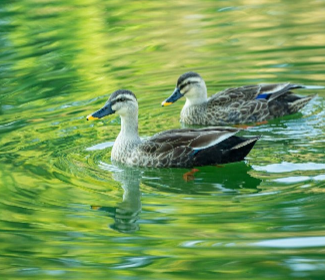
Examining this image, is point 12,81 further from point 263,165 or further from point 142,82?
point 263,165

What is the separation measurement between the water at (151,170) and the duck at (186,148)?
0.14 meters

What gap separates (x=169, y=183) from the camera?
→ 33.8ft

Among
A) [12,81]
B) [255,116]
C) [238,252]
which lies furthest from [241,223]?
[12,81]

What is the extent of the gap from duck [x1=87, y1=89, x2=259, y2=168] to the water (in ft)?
0.47

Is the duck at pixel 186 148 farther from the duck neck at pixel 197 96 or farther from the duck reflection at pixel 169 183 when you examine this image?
the duck neck at pixel 197 96

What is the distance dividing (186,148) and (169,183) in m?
0.68

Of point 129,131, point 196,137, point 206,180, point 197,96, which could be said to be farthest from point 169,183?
point 197,96

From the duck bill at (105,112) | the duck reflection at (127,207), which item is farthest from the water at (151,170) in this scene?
the duck bill at (105,112)

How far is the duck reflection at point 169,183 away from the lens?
9391mm

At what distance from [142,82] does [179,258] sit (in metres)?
7.30

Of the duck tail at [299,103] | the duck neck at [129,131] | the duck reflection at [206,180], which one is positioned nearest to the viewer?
the duck reflection at [206,180]

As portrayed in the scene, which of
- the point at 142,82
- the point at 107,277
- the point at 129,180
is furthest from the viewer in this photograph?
the point at 142,82

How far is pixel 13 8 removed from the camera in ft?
69.5

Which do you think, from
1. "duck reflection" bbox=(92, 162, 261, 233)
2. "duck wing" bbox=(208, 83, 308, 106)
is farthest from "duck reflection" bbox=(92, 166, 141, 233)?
"duck wing" bbox=(208, 83, 308, 106)
